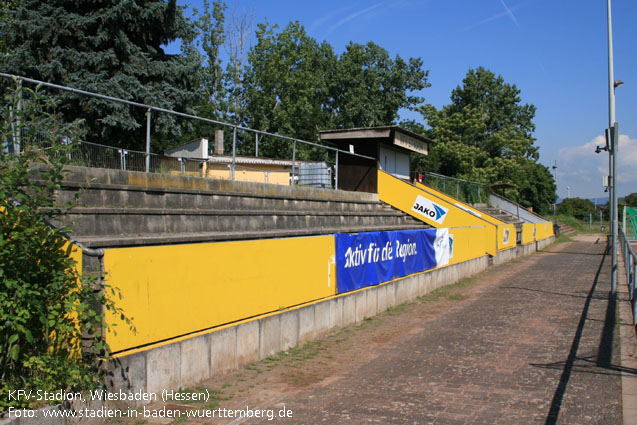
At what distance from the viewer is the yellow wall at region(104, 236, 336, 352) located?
227 inches

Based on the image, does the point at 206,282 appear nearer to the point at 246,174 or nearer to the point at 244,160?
the point at 246,174

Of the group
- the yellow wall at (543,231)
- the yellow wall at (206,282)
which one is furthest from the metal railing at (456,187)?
the yellow wall at (206,282)

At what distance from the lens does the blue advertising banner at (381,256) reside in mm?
10344

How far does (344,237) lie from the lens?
10.3 m

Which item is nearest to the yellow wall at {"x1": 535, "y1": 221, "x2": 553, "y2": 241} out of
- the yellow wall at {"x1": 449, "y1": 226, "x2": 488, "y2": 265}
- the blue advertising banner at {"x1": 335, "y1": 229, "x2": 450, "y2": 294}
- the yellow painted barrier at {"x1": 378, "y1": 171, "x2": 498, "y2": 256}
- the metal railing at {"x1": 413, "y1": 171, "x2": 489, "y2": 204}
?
the metal railing at {"x1": 413, "y1": 171, "x2": 489, "y2": 204}

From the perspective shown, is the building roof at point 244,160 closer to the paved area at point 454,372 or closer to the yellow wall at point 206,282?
the yellow wall at point 206,282

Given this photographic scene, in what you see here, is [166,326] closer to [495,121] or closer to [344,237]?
[344,237]

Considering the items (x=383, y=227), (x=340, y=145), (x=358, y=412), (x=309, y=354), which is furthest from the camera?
(x=340, y=145)

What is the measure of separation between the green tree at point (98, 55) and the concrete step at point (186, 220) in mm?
6555

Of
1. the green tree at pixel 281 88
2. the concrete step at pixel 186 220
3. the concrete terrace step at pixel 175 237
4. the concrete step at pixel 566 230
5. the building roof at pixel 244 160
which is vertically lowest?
the concrete step at pixel 566 230

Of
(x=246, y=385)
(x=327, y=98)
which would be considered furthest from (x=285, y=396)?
(x=327, y=98)

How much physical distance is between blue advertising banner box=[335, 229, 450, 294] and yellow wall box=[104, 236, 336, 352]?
0.83 m

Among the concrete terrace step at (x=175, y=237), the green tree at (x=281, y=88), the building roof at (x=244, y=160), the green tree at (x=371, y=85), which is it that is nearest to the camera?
the concrete terrace step at (x=175, y=237)

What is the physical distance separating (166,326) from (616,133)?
43.1 feet
